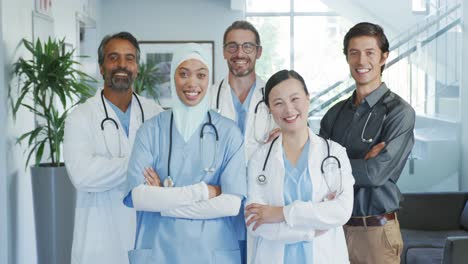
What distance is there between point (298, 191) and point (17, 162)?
2.60 m

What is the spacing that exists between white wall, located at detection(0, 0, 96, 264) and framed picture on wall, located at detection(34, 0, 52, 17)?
146 millimetres

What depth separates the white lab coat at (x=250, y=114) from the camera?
9.82 ft

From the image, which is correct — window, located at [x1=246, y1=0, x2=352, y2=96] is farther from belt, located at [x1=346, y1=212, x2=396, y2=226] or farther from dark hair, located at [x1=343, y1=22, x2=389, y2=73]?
belt, located at [x1=346, y1=212, x2=396, y2=226]

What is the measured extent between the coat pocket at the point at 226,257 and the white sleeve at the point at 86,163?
725mm

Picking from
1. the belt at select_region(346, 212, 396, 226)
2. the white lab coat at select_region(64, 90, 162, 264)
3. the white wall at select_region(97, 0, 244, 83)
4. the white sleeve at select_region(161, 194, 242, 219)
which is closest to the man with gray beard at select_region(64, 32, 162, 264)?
the white lab coat at select_region(64, 90, 162, 264)

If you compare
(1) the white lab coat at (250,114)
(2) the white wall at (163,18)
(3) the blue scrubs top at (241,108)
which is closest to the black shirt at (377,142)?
(1) the white lab coat at (250,114)

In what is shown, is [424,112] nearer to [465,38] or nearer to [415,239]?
[465,38]

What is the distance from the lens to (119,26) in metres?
8.87

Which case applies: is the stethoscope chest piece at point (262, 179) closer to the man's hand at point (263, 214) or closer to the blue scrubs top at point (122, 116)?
the man's hand at point (263, 214)

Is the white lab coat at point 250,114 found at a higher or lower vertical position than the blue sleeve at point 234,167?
higher

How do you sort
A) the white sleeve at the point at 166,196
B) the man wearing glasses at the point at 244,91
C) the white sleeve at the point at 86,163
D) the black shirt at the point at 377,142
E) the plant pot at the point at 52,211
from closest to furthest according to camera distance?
1. the white sleeve at the point at 166,196
2. the black shirt at the point at 377,142
3. the white sleeve at the point at 86,163
4. the man wearing glasses at the point at 244,91
5. the plant pot at the point at 52,211

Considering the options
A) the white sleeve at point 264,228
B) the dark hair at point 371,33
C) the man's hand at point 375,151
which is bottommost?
the white sleeve at point 264,228

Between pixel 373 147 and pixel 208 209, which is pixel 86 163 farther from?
pixel 373 147

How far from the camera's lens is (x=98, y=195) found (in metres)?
3.03
